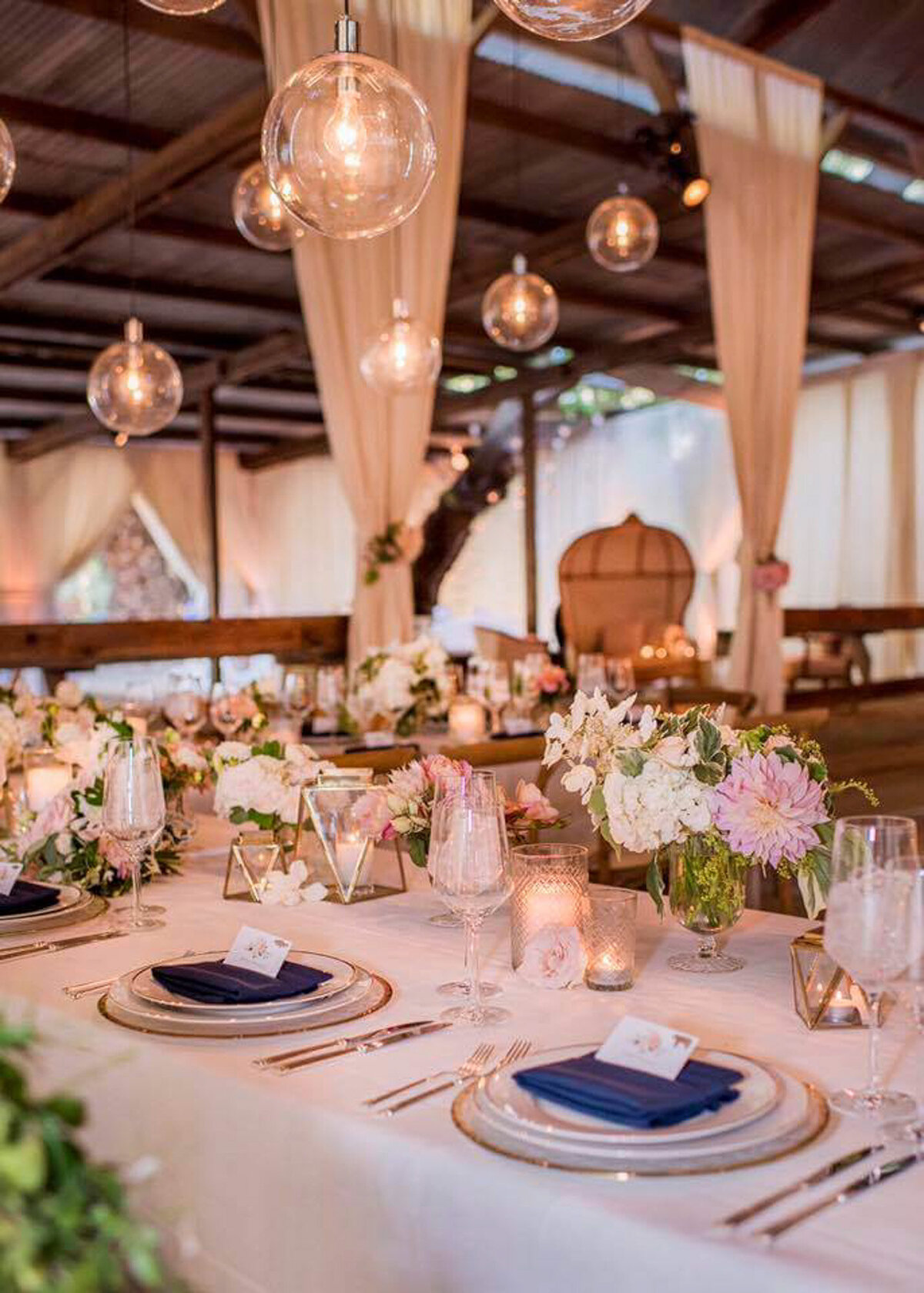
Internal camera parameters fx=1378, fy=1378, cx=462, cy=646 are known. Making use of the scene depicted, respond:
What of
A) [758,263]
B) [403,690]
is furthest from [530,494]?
[403,690]

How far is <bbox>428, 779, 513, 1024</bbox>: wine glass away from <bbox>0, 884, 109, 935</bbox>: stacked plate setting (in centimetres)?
69

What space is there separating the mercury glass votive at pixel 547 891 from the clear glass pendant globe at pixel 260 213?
276 centimetres

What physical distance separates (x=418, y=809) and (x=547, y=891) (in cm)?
35

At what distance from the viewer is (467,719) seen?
4.09m

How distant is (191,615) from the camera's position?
16656 millimetres

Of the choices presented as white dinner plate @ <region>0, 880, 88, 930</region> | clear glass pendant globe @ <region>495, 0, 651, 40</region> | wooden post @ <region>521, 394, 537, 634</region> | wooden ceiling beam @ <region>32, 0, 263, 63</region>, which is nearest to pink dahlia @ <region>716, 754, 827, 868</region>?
white dinner plate @ <region>0, 880, 88, 930</region>

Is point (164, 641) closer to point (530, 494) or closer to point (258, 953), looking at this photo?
point (258, 953)

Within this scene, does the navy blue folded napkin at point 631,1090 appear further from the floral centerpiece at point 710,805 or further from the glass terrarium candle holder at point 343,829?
the glass terrarium candle holder at point 343,829

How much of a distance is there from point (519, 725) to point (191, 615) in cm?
1308

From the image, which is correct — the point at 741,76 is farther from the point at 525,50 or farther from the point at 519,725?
the point at 519,725

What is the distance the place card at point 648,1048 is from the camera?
1.11 m

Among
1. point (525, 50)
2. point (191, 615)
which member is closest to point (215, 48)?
point (525, 50)

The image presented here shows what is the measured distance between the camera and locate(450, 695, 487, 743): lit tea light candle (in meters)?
4.07

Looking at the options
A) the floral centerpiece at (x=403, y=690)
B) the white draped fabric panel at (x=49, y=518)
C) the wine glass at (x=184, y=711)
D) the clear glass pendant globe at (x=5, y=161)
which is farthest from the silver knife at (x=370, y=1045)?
the white draped fabric panel at (x=49, y=518)
